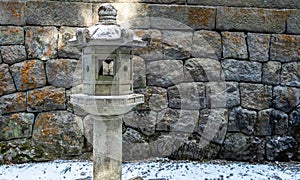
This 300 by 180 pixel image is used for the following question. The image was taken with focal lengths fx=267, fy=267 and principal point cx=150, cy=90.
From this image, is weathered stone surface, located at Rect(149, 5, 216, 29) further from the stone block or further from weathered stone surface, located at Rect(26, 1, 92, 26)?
weathered stone surface, located at Rect(26, 1, 92, 26)

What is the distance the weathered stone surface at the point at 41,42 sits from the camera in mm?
3125

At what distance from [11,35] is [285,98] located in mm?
3331

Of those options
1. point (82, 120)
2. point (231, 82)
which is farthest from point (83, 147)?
point (231, 82)

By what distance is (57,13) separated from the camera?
3.12 m

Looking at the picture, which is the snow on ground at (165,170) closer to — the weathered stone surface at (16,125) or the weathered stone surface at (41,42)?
the weathered stone surface at (16,125)

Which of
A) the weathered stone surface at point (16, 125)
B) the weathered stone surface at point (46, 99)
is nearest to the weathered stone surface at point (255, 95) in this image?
the weathered stone surface at point (46, 99)

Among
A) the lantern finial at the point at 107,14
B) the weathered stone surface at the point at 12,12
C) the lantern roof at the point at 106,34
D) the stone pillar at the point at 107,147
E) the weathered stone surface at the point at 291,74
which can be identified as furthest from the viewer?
the weathered stone surface at the point at 291,74

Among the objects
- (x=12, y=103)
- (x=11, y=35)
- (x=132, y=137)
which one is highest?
(x=11, y=35)

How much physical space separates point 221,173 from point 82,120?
171cm

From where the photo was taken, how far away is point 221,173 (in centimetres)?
292

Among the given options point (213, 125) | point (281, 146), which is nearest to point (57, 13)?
point (213, 125)

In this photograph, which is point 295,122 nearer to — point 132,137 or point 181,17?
point 181,17

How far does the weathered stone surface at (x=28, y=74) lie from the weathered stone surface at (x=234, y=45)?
85.7 inches

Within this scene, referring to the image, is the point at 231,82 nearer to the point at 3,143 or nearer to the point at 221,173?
the point at 221,173
